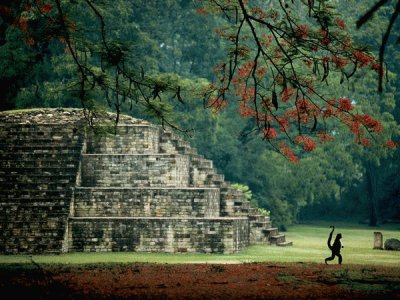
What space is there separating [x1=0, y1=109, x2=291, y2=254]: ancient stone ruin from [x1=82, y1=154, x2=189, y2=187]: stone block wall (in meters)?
0.03

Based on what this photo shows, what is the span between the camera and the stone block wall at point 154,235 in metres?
21.7

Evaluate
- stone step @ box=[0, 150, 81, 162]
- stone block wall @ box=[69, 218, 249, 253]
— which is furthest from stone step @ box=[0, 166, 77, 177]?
stone block wall @ box=[69, 218, 249, 253]

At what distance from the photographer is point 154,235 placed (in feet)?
71.2

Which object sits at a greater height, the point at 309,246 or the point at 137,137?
the point at 137,137

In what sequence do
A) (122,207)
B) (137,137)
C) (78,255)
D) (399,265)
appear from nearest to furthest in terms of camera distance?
(399,265)
(78,255)
(122,207)
(137,137)

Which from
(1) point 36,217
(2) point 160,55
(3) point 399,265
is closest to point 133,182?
(1) point 36,217

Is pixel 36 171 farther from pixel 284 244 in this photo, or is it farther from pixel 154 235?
pixel 284 244

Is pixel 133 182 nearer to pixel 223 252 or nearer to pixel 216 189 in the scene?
pixel 216 189

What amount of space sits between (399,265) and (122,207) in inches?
335

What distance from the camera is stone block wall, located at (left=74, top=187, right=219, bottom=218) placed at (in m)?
22.8

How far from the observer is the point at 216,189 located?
942 inches

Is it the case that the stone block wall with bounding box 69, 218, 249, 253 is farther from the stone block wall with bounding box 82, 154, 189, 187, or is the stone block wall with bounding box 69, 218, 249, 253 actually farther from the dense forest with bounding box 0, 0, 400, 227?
the dense forest with bounding box 0, 0, 400, 227

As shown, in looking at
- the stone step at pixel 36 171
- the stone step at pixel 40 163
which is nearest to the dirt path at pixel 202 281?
the stone step at pixel 36 171

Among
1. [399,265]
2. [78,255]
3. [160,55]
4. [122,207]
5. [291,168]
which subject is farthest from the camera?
[160,55]
